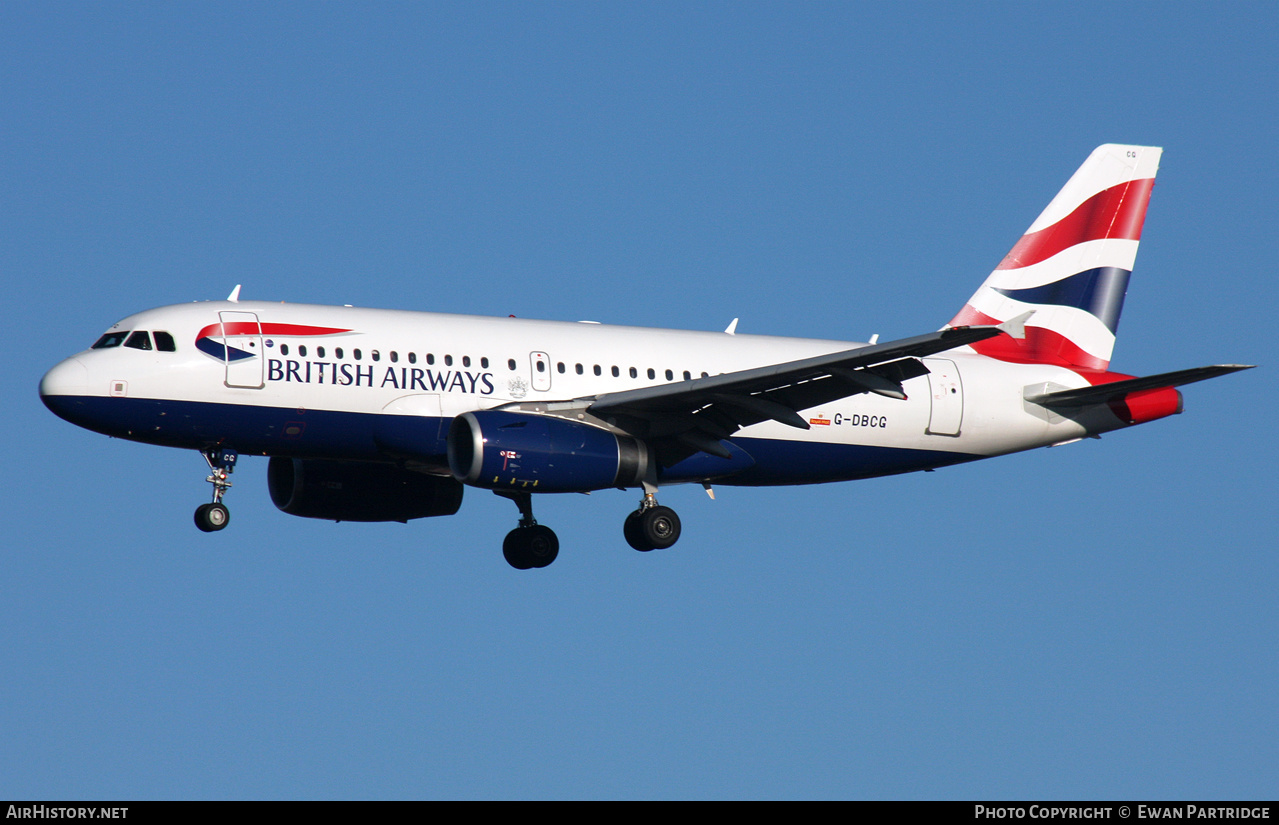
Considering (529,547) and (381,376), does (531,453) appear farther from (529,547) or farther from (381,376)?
(529,547)

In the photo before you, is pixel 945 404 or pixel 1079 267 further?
pixel 1079 267

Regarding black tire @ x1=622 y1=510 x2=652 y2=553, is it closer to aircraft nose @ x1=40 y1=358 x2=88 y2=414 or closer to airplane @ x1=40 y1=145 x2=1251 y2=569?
airplane @ x1=40 y1=145 x2=1251 y2=569

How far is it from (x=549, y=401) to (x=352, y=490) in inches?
243

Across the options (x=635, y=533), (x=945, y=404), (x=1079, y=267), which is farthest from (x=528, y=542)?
(x=1079, y=267)

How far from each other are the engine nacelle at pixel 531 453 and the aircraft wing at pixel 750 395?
3.03 feet

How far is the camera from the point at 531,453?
114ft

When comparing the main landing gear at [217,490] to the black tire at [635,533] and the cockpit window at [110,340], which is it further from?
the black tire at [635,533]

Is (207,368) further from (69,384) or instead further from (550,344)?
(550,344)

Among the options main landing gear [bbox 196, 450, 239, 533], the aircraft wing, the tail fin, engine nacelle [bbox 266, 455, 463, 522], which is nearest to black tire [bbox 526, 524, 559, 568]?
engine nacelle [bbox 266, 455, 463, 522]

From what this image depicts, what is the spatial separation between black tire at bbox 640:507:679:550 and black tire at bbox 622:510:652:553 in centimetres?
7

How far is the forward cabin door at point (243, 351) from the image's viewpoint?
3478cm

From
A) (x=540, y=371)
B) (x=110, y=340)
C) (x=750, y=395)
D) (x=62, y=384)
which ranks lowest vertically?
(x=62, y=384)

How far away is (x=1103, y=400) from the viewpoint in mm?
40000

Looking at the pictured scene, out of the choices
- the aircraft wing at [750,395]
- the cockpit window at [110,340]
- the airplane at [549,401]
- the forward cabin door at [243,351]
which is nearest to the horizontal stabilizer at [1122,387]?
the airplane at [549,401]
